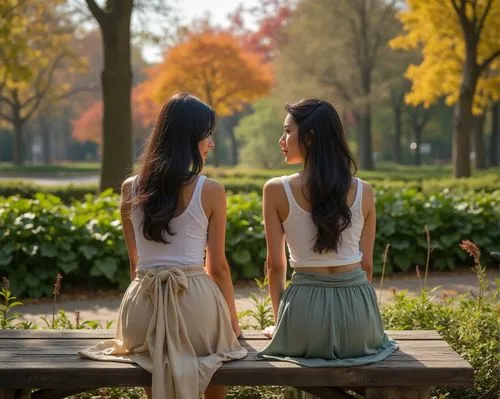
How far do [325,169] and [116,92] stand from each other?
9.90 metres

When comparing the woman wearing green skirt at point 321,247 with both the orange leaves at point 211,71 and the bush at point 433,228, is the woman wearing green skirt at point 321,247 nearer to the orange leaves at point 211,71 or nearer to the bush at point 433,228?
the bush at point 433,228

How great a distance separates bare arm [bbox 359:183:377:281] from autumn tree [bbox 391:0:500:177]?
15.4 metres

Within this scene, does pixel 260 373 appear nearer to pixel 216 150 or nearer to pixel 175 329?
pixel 175 329

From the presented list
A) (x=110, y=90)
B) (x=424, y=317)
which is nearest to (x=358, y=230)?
(x=424, y=317)

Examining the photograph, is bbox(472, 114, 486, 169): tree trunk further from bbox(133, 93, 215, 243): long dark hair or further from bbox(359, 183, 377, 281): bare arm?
bbox(133, 93, 215, 243): long dark hair

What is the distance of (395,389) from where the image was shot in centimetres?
317

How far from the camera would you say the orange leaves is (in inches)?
1270

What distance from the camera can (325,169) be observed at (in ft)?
10.9

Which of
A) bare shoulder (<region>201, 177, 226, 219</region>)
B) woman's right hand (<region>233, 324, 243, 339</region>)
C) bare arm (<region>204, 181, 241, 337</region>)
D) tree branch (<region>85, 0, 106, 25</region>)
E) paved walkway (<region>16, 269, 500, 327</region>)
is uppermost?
tree branch (<region>85, 0, 106, 25</region>)

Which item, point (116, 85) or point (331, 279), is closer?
point (331, 279)

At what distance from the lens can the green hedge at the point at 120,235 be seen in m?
7.91

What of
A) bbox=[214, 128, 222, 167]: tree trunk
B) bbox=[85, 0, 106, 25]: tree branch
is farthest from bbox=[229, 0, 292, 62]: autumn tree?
bbox=[85, 0, 106, 25]: tree branch

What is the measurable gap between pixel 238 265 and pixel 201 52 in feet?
80.8

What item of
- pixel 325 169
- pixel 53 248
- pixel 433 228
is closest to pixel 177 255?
pixel 325 169
